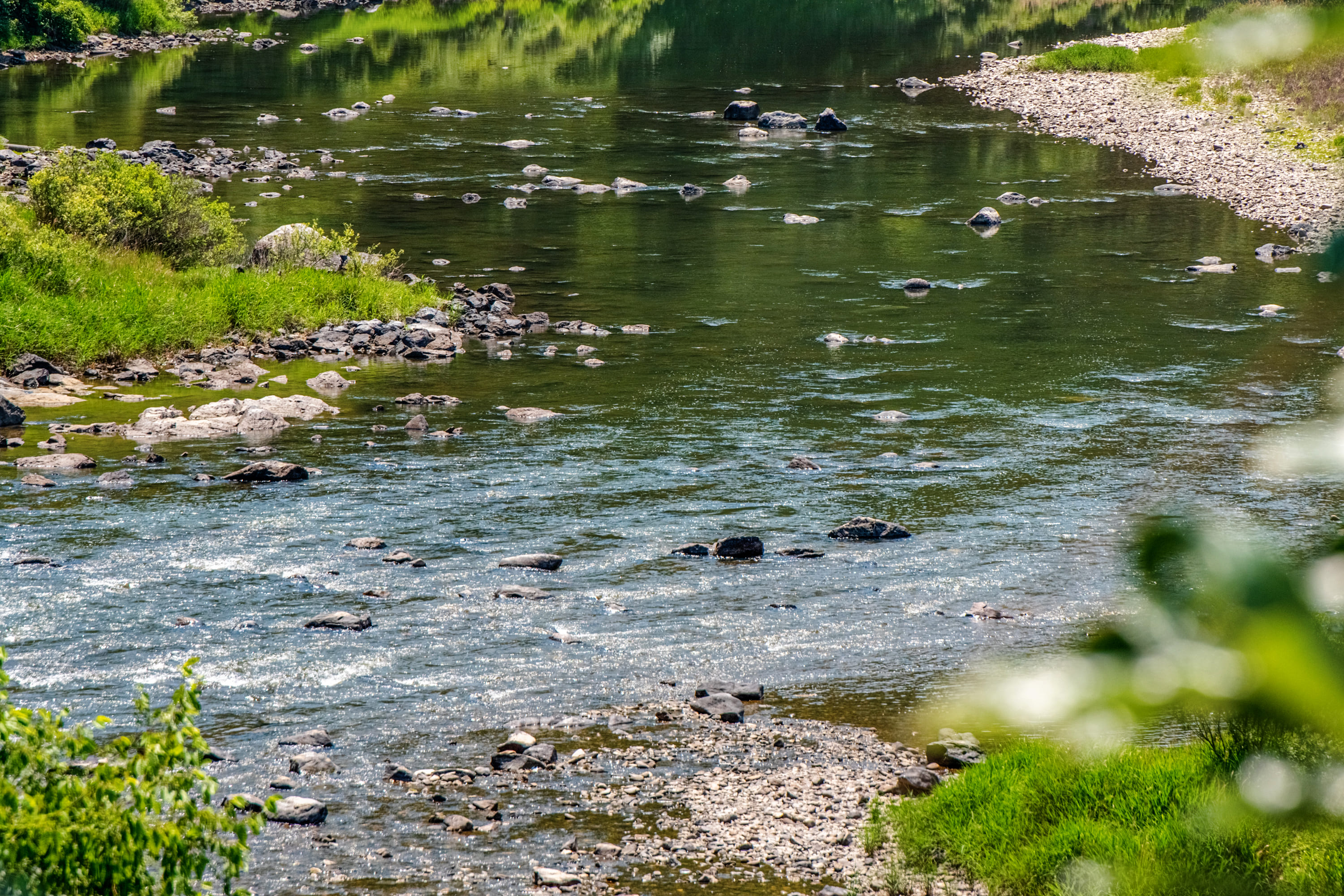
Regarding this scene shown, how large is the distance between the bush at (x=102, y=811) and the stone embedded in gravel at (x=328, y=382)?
19.0m

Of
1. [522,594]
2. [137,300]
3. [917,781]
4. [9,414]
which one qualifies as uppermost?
[137,300]

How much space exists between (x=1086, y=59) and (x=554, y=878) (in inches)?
2391

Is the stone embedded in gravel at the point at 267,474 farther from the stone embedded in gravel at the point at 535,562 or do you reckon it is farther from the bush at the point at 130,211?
the bush at the point at 130,211

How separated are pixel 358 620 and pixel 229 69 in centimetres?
5845

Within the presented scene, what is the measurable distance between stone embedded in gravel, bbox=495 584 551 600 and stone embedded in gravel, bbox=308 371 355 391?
10.2 m

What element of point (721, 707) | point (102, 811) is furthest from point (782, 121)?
point (102, 811)

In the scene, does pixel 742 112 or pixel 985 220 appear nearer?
pixel 985 220

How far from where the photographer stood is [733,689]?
1350cm

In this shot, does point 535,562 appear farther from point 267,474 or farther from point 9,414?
point 9,414

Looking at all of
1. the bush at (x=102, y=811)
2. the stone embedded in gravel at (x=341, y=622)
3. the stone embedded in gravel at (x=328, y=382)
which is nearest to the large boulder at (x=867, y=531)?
the stone embedded in gravel at (x=341, y=622)

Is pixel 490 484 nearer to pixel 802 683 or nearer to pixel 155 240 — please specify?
pixel 802 683

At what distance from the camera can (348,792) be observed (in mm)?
11414

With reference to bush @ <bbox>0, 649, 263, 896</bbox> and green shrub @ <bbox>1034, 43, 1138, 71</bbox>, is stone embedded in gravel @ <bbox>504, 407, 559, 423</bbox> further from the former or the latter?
green shrub @ <bbox>1034, 43, 1138, 71</bbox>

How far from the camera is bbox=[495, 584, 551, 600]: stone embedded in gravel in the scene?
51.0 ft
